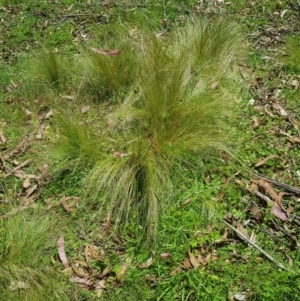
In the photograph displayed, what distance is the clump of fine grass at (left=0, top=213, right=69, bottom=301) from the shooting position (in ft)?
8.53

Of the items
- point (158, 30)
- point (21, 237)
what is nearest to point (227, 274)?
point (21, 237)

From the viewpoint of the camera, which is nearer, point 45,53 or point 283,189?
point 283,189

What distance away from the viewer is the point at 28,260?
2.77m

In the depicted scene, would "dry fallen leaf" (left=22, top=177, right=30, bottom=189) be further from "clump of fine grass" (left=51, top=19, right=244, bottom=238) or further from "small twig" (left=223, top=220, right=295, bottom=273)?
"small twig" (left=223, top=220, right=295, bottom=273)

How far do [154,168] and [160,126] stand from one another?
414 mm

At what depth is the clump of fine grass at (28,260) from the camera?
2600mm

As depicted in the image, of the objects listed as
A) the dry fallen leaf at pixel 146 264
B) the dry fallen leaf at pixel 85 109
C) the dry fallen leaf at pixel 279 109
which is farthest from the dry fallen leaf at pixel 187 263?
the dry fallen leaf at pixel 85 109

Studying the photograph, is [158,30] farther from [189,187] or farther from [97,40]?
[189,187]

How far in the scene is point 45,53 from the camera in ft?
14.6

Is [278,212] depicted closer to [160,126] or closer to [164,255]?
[164,255]

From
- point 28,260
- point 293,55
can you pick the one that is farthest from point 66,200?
point 293,55

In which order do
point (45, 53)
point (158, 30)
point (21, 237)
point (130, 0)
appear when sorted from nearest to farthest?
point (21, 237) → point (45, 53) → point (158, 30) → point (130, 0)

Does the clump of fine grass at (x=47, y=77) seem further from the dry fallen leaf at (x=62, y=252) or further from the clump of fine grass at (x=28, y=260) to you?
the dry fallen leaf at (x=62, y=252)

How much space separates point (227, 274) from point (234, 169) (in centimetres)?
89
